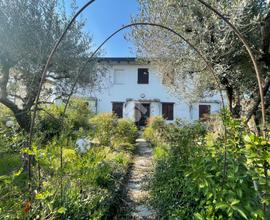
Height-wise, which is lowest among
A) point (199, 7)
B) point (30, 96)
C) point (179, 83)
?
point (30, 96)

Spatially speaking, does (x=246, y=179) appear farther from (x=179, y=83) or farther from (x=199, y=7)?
(x=179, y=83)

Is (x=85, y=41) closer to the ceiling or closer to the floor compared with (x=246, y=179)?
closer to the ceiling

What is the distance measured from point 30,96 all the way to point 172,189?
3933 millimetres

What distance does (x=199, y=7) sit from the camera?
6.12 meters

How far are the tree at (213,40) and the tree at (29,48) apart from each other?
2.24 metres

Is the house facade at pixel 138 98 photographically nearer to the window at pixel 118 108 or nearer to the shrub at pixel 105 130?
the window at pixel 118 108

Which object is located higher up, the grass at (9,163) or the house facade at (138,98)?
the house facade at (138,98)

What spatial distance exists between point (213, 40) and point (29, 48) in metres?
4.12

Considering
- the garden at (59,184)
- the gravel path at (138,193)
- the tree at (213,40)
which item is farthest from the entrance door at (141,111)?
the garden at (59,184)

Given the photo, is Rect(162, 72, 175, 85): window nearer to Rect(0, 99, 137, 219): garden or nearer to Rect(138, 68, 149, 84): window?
Rect(0, 99, 137, 219): garden

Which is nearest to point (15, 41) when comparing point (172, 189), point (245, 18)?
point (172, 189)

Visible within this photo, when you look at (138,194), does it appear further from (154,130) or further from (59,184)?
(154,130)

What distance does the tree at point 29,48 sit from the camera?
5895 mm

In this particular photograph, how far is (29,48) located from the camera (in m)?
5.98
